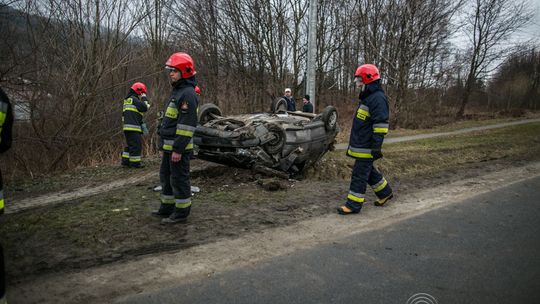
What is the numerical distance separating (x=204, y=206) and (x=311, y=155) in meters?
2.89

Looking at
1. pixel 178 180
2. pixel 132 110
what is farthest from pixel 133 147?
pixel 178 180

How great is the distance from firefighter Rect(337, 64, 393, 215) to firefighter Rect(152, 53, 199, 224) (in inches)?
83.7

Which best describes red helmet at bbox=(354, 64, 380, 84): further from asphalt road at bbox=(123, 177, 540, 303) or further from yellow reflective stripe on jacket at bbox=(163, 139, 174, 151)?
yellow reflective stripe on jacket at bbox=(163, 139, 174, 151)

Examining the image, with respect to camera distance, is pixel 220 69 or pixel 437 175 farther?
pixel 220 69

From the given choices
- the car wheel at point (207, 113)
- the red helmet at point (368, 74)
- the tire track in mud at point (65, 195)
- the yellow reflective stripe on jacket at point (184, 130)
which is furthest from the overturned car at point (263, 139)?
the red helmet at point (368, 74)

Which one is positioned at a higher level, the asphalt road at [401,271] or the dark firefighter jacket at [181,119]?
the dark firefighter jacket at [181,119]

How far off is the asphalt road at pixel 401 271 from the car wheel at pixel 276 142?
2616 mm

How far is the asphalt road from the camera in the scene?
8.53 feet

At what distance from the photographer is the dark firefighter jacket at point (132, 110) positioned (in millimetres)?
7605

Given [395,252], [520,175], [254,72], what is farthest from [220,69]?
[395,252]

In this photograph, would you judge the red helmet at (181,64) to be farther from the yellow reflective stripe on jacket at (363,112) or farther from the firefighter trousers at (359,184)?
the firefighter trousers at (359,184)

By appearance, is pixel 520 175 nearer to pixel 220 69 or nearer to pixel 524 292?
pixel 524 292

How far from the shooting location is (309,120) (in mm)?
7062

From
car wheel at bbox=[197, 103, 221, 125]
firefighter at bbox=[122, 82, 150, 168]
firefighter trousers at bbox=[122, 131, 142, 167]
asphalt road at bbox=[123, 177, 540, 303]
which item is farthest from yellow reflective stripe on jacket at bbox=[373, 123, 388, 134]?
firefighter trousers at bbox=[122, 131, 142, 167]
